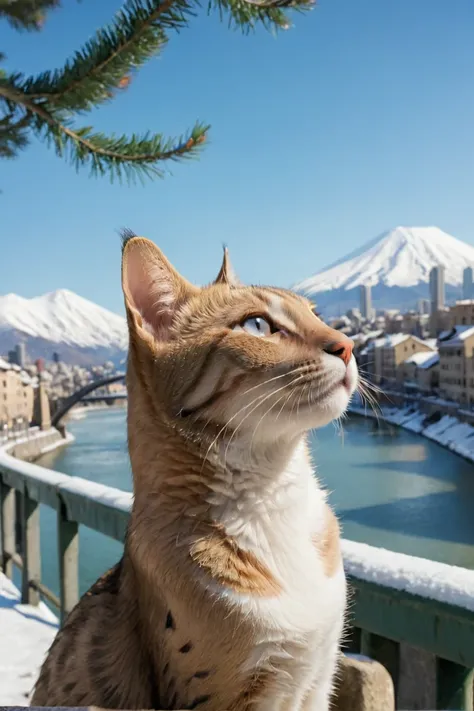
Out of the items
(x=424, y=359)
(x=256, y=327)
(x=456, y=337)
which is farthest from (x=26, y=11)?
(x=424, y=359)

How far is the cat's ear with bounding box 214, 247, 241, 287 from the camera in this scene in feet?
2.92

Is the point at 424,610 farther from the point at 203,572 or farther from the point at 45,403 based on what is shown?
the point at 45,403

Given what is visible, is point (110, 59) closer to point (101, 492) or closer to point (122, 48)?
point (122, 48)

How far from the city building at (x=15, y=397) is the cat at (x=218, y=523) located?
1962 centimetres

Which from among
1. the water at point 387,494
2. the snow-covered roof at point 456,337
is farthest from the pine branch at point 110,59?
the snow-covered roof at point 456,337

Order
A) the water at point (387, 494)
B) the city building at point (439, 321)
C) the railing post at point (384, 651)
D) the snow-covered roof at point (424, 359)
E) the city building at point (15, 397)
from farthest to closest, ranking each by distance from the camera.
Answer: the city building at point (439, 321) < the snow-covered roof at point (424, 359) < the city building at point (15, 397) < the water at point (387, 494) < the railing post at point (384, 651)

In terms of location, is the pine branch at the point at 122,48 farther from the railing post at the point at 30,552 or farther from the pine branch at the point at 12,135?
the railing post at the point at 30,552

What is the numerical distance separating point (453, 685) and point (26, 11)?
227cm

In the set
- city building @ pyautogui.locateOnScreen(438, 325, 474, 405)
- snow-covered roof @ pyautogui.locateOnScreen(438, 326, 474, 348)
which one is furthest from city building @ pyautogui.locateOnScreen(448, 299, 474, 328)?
city building @ pyautogui.locateOnScreen(438, 325, 474, 405)

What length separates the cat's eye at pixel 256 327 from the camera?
75 centimetres

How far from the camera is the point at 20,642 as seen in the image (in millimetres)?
1902

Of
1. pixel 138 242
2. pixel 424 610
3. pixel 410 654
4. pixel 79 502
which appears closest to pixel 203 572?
pixel 138 242

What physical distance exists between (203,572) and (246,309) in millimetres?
335

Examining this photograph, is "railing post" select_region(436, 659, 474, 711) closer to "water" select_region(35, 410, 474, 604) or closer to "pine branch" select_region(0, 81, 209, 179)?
"pine branch" select_region(0, 81, 209, 179)
